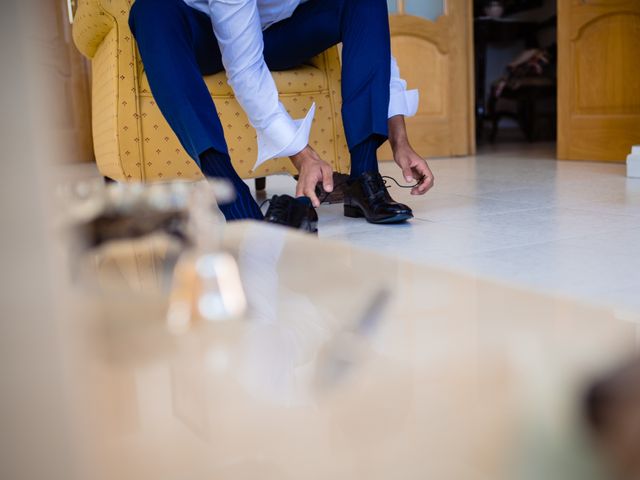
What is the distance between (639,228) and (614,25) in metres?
1.91

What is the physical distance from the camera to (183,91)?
1322 millimetres

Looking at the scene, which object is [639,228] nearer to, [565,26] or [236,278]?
[236,278]

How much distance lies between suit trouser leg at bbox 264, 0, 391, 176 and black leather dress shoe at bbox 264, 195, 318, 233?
0.20m

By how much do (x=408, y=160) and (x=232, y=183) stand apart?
421 millimetres

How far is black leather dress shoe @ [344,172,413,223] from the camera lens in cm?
148

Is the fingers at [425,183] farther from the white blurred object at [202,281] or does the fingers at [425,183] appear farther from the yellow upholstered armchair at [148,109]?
the white blurred object at [202,281]

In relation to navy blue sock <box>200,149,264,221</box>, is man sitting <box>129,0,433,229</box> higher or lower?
higher

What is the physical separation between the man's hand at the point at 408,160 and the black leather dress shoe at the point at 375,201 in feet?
0.19

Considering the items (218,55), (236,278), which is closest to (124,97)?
(218,55)

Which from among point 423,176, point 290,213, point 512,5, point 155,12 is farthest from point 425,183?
point 512,5

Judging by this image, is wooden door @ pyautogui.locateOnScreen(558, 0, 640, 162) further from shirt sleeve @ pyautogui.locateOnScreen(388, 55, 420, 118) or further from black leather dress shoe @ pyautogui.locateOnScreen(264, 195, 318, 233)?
black leather dress shoe @ pyautogui.locateOnScreen(264, 195, 318, 233)

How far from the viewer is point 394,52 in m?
3.56

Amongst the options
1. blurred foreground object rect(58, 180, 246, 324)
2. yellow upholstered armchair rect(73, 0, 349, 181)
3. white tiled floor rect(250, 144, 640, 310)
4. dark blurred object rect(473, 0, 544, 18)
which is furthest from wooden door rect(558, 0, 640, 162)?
blurred foreground object rect(58, 180, 246, 324)

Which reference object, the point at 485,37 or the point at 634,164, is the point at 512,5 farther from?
the point at 634,164
